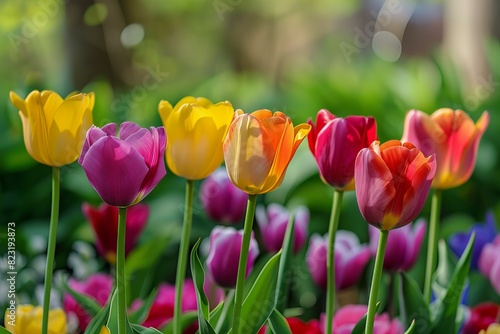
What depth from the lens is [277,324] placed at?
86 cm

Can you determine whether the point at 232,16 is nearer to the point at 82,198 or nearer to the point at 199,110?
the point at 82,198

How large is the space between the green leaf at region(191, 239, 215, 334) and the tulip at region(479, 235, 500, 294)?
498mm

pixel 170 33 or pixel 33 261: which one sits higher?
pixel 33 261

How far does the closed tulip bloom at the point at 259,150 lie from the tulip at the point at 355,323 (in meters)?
0.30

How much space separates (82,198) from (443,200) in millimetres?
960

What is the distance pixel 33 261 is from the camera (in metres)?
1.67

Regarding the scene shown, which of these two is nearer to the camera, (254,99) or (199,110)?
(199,110)

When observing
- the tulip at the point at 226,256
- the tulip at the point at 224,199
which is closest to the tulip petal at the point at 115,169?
the tulip at the point at 226,256

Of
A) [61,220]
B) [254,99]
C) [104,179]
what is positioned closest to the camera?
[104,179]

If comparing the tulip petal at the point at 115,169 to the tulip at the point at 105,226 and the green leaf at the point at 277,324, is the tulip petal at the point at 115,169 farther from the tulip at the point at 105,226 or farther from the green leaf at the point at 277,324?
the tulip at the point at 105,226

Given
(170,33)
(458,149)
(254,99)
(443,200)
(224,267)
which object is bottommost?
(170,33)

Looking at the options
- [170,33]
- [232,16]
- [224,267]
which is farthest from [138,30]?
[170,33]

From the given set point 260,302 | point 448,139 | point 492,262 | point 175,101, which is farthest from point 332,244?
point 175,101

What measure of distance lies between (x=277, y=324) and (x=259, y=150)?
207 mm
